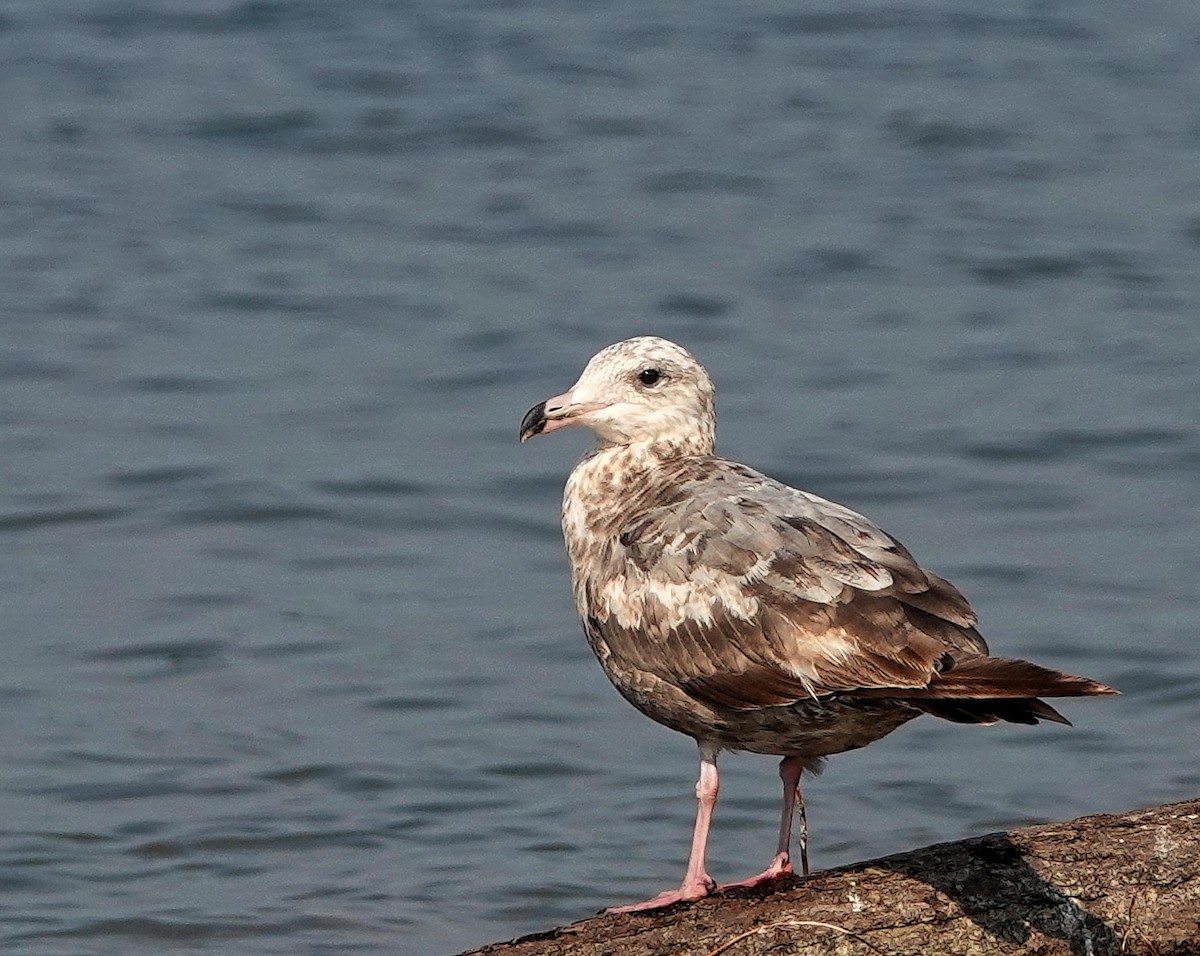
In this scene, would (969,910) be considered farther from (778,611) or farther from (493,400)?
(493,400)

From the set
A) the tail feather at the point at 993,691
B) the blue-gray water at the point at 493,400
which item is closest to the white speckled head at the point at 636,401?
the tail feather at the point at 993,691

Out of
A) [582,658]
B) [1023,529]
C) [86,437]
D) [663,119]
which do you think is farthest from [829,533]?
[663,119]

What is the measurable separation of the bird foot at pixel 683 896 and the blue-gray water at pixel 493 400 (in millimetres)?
2171

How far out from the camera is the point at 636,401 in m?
6.79

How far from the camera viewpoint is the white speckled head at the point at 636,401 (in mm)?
6781

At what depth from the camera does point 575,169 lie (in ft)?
54.4

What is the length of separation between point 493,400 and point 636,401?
585 cm

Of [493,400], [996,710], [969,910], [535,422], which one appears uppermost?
[535,422]

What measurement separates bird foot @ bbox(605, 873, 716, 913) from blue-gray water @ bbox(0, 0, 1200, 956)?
2.17 meters

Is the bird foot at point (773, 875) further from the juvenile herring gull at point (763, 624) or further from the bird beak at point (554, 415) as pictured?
the bird beak at point (554, 415)

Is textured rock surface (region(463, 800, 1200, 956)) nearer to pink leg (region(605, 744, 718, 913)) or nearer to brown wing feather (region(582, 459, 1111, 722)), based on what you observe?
pink leg (region(605, 744, 718, 913))

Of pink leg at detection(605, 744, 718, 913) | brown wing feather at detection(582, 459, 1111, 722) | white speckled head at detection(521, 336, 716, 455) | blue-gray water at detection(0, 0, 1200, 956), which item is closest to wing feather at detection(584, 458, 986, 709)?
brown wing feather at detection(582, 459, 1111, 722)

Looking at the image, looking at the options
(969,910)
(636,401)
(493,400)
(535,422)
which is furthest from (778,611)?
(493,400)

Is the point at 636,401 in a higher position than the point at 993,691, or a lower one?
higher
